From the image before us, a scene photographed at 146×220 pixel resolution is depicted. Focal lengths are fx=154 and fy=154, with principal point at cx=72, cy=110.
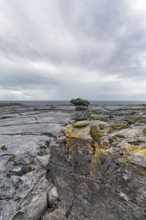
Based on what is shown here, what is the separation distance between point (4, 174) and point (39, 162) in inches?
111

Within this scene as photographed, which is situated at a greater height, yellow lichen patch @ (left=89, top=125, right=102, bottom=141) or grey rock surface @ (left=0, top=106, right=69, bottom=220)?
yellow lichen patch @ (left=89, top=125, right=102, bottom=141)

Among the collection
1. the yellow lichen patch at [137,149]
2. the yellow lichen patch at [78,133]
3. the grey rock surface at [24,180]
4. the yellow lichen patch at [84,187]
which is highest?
the yellow lichen patch at [78,133]

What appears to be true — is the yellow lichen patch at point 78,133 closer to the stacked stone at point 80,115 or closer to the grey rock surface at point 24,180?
the stacked stone at point 80,115

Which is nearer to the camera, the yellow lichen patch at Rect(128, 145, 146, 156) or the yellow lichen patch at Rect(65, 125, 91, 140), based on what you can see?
the yellow lichen patch at Rect(128, 145, 146, 156)

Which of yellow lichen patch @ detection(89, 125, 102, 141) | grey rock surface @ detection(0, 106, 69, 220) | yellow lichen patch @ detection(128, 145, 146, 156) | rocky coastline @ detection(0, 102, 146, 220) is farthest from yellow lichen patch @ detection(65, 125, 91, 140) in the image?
yellow lichen patch @ detection(128, 145, 146, 156)

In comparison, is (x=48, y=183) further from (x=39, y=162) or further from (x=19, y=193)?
(x=39, y=162)

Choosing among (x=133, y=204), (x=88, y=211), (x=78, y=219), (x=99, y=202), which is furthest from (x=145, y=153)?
(x=78, y=219)

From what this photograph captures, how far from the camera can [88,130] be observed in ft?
27.8

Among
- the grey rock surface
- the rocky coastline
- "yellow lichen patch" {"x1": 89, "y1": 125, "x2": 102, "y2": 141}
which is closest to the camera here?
the rocky coastline

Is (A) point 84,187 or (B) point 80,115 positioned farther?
(B) point 80,115

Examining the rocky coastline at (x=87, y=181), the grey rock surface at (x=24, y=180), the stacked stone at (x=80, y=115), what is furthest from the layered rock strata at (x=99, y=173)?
the grey rock surface at (x=24, y=180)

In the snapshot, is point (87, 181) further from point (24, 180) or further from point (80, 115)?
point (24, 180)

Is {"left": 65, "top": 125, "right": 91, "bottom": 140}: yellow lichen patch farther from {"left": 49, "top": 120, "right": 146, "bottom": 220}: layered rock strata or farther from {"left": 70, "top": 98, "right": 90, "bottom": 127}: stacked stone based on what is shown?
{"left": 70, "top": 98, "right": 90, "bottom": 127}: stacked stone

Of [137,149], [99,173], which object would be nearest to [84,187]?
[99,173]
